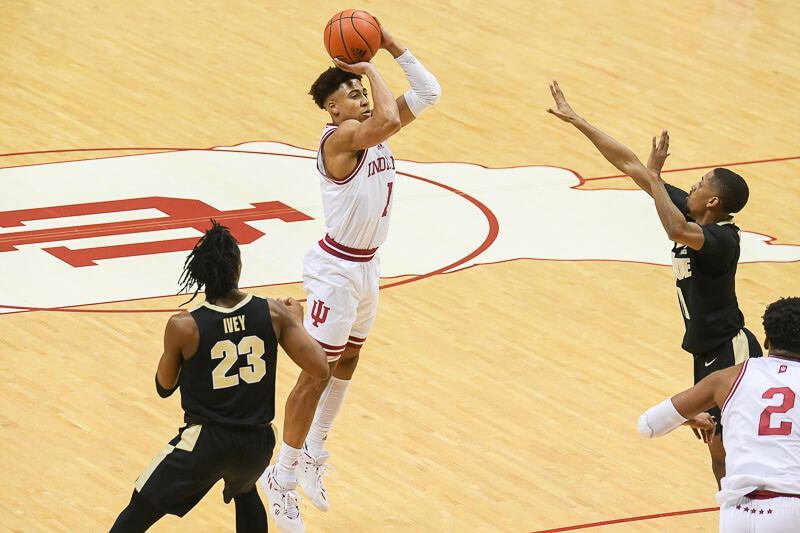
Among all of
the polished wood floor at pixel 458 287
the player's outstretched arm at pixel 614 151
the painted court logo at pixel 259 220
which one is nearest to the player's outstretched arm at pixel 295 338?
the polished wood floor at pixel 458 287

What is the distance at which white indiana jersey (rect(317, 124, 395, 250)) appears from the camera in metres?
7.09

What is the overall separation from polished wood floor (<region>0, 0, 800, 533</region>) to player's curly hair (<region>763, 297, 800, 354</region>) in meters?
2.10

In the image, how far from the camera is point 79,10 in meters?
16.0

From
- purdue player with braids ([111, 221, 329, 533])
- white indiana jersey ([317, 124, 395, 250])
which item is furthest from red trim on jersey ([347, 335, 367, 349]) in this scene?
purdue player with braids ([111, 221, 329, 533])

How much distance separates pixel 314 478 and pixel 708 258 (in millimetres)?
2305

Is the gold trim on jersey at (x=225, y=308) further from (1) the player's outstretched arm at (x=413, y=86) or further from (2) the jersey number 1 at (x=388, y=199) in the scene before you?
(1) the player's outstretched arm at (x=413, y=86)

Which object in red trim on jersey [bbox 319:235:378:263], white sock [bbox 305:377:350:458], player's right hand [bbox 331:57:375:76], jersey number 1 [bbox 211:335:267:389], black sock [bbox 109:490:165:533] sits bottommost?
white sock [bbox 305:377:350:458]

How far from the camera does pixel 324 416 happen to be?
7410 millimetres

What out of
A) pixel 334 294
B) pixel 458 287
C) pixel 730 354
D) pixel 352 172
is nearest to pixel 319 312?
pixel 334 294

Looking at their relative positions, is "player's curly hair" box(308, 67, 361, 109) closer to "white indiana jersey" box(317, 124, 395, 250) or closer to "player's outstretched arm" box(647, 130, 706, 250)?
"white indiana jersey" box(317, 124, 395, 250)

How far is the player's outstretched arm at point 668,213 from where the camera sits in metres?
6.14

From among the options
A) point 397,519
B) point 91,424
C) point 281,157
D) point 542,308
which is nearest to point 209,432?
point 397,519

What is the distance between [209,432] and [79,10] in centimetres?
1123

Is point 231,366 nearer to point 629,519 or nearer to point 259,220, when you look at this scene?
point 629,519
